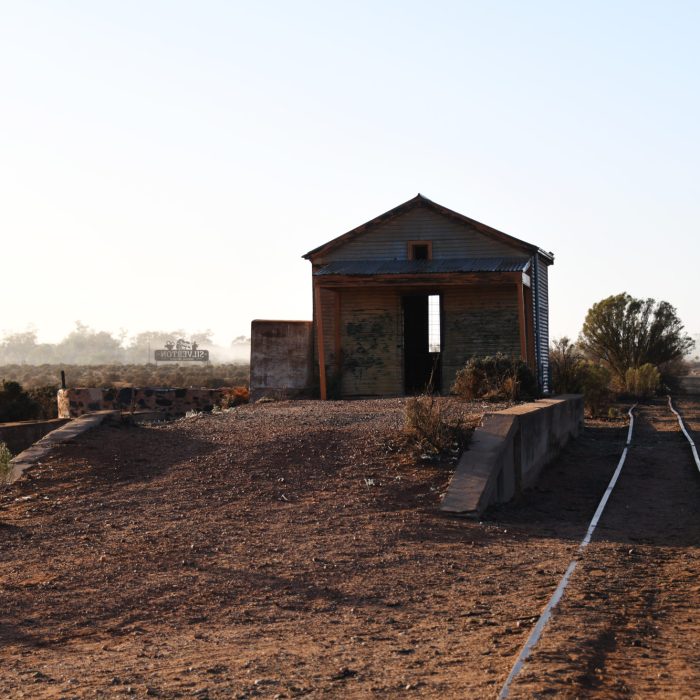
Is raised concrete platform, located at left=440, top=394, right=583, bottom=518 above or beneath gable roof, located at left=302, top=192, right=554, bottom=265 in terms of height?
beneath

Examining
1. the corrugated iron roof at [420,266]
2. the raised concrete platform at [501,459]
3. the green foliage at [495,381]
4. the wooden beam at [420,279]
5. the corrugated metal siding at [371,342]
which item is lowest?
the raised concrete platform at [501,459]

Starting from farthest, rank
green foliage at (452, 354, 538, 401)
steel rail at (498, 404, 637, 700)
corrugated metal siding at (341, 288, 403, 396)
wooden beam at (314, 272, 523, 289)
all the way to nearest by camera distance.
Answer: corrugated metal siding at (341, 288, 403, 396) < wooden beam at (314, 272, 523, 289) < green foliage at (452, 354, 538, 401) < steel rail at (498, 404, 637, 700)

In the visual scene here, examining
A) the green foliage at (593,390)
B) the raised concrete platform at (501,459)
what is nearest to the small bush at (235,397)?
the green foliage at (593,390)

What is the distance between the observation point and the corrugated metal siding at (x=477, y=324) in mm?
26812

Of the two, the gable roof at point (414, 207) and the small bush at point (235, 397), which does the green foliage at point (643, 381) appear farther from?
the small bush at point (235, 397)

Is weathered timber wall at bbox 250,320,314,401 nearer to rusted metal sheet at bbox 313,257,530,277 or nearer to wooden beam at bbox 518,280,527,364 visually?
rusted metal sheet at bbox 313,257,530,277

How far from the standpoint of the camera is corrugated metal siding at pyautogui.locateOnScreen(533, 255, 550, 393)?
27828 millimetres

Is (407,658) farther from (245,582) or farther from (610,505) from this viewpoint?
(610,505)

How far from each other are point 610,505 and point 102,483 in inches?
240

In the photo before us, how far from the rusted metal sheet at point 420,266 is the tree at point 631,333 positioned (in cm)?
1911

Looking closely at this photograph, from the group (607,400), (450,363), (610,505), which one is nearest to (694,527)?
(610,505)

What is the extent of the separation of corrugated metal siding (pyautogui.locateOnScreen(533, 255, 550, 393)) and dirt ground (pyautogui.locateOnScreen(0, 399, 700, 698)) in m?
12.0

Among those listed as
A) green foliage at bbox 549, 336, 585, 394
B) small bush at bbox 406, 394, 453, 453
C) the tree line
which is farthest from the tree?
small bush at bbox 406, 394, 453, 453

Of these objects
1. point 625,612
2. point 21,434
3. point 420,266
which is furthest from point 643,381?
point 625,612
